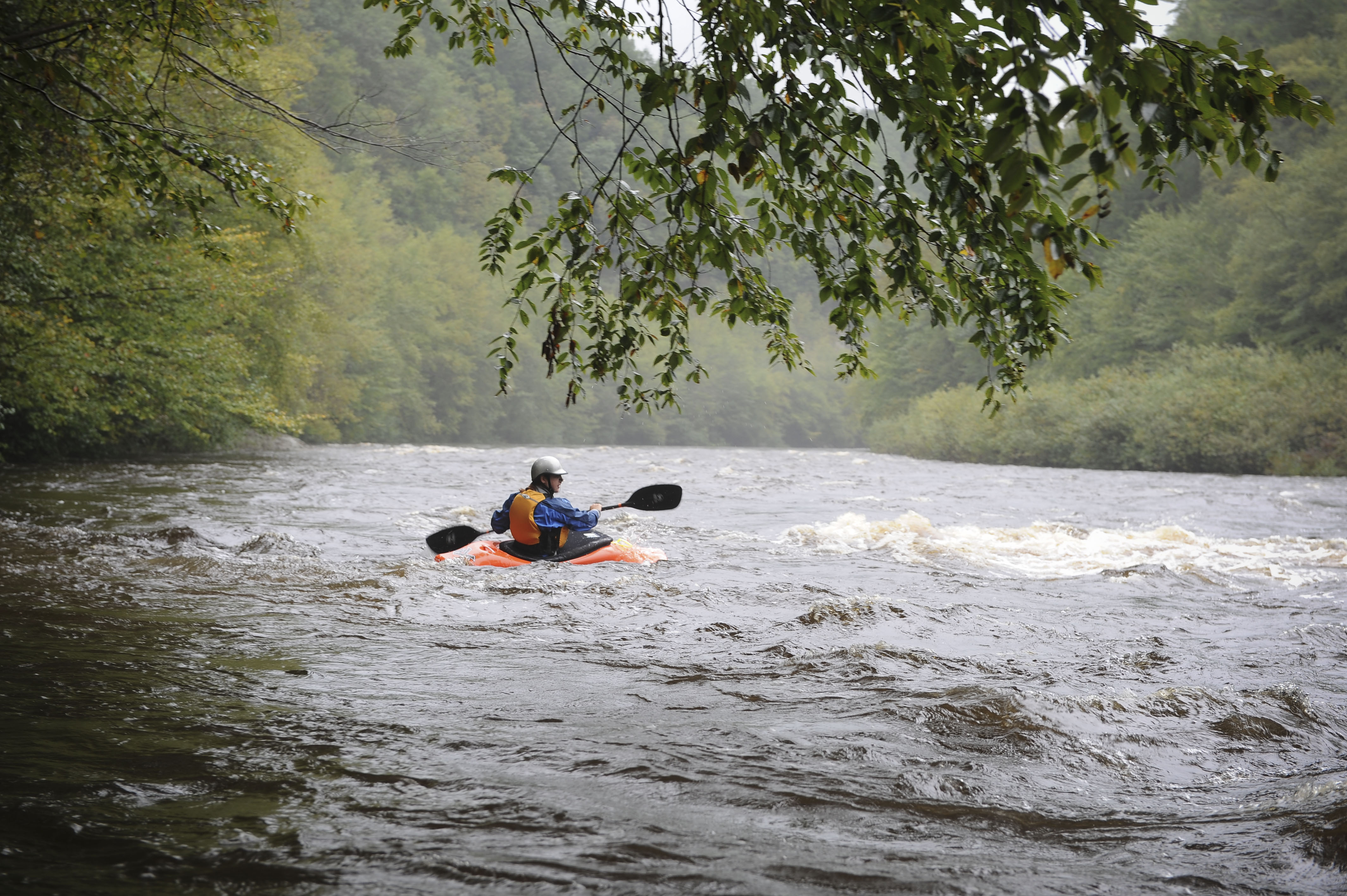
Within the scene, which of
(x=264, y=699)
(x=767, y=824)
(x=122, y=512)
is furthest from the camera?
(x=122, y=512)

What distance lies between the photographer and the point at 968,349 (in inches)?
1623

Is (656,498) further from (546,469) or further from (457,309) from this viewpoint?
(457,309)

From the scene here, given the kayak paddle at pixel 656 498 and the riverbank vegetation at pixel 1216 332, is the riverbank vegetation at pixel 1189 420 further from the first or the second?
the kayak paddle at pixel 656 498

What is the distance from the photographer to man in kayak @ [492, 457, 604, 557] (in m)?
8.54

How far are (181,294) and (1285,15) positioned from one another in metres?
35.2

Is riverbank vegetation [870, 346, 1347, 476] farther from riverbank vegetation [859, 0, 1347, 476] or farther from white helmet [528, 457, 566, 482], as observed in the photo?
white helmet [528, 457, 566, 482]

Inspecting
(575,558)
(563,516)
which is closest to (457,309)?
(563,516)

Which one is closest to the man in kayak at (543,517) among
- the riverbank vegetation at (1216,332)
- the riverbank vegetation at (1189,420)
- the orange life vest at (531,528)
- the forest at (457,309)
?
the orange life vest at (531,528)

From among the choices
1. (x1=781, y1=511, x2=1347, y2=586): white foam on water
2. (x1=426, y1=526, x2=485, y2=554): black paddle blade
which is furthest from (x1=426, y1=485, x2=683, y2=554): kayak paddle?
(x1=781, y1=511, x2=1347, y2=586): white foam on water

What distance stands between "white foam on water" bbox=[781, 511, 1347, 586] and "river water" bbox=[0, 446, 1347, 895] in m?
0.11

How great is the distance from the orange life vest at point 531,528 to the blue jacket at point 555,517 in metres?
0.03

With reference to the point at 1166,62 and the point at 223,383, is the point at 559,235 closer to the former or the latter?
the point at 1166,62

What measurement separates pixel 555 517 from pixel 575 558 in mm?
408

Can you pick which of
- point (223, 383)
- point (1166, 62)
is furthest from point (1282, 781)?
point (223, 383)
